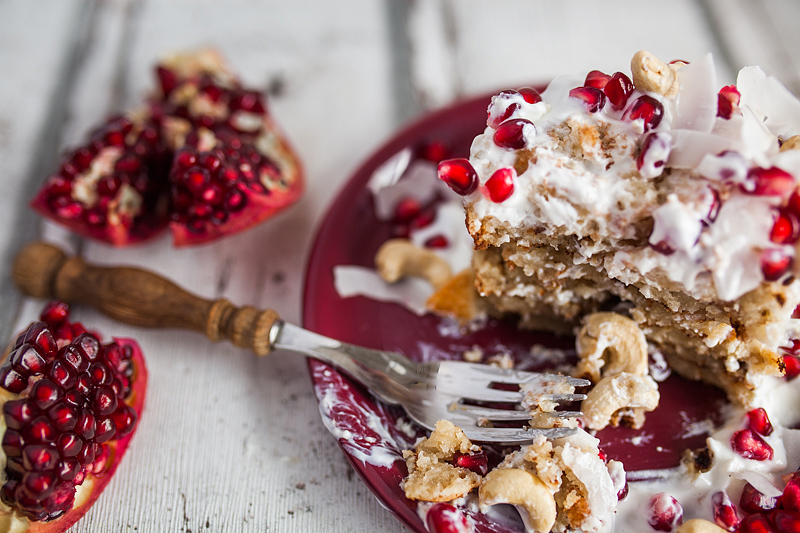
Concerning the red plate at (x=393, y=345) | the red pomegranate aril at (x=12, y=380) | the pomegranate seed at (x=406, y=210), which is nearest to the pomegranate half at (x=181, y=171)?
the red plate at (x=393, y=345)

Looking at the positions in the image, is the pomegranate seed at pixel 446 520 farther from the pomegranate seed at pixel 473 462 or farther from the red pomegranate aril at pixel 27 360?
the red pomegranate aril at pixel 27 360

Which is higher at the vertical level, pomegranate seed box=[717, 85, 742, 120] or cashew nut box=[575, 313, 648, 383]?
pomegranate seed box=[717, 85, 742, 120]

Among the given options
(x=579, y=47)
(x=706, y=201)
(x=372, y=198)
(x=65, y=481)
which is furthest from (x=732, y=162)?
(x=65, y=481)

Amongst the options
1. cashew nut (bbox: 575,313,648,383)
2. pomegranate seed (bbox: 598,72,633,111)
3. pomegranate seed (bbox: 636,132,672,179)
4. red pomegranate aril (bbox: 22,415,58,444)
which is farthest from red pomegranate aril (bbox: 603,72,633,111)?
red pomegranate aril (bbox: 22,415,58,444)

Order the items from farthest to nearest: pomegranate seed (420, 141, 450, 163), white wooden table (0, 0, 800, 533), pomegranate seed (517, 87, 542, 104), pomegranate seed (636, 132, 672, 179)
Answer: pomegranate seed (420, 141, 450, 163) < white wooden table (0, 0, 800, 533) < pomegranate seed (517, 87, 542, 104) < pomegranate seed (636, 132, 672, 179)

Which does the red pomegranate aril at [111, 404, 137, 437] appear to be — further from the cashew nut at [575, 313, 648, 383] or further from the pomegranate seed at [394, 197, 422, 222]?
the cashew nut at [575, 313, 648, 383]

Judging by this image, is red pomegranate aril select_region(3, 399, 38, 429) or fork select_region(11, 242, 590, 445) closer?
red pomegranate aril select_region(3, 399, 38, 429)

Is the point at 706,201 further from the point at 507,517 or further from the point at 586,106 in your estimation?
the point at 507,517
